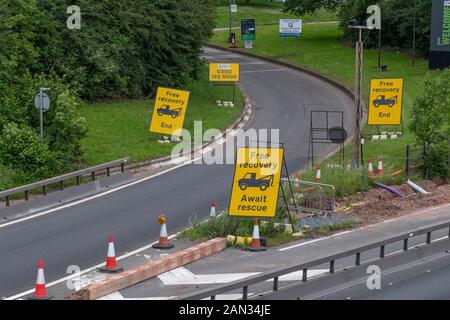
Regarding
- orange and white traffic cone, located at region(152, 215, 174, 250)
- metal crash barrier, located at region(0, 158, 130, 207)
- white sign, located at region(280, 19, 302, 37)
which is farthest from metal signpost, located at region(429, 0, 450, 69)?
orange and white traffic cone, located at region(152, 215, 174, 250)

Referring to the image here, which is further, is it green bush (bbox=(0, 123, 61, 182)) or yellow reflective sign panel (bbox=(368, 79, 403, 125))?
yellow reflective sign panel (bbox=(368, 79, 403, 125))

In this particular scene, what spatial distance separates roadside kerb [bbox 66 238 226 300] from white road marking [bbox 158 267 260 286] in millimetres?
178

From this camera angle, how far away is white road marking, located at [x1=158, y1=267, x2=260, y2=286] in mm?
18344

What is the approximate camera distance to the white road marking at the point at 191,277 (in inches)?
722

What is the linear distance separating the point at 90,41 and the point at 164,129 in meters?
7.97

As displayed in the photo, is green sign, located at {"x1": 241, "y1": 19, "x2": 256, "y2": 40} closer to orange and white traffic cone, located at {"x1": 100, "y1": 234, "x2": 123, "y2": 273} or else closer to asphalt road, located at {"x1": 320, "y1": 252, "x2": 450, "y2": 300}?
orange and white traffic cone, located at {"x1": 100, "y1": 234, "x2": 123, "y2": 273}

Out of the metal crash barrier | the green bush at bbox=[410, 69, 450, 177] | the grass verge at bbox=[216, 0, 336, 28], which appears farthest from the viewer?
the grass verge at bbox=[216, 0, 336, 28]

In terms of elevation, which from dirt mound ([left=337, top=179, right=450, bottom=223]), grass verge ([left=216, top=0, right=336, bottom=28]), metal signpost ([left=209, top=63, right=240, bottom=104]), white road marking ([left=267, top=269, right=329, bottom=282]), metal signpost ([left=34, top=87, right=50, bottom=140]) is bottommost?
dirt mound ([left=337, top=179, right=450, bottom=223])

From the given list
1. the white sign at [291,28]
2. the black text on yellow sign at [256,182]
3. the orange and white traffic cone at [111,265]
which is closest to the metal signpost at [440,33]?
the white sign at [291,28]

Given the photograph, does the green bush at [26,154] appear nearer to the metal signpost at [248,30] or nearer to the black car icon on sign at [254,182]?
the black car icon on sign at [254,182]

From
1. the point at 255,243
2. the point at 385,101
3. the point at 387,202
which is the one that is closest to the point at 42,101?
the point at 255,243

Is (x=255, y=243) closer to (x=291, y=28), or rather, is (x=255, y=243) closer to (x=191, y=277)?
(x=191, y=277)
